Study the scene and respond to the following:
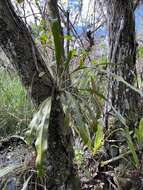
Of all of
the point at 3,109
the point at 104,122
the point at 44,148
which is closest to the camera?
the point at 44,148

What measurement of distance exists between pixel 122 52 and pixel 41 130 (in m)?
0.95

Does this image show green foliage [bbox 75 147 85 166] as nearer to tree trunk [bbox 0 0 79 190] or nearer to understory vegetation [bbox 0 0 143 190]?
understory vegetation [bbox 0 0 143 190]

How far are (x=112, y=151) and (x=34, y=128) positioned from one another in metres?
0.80

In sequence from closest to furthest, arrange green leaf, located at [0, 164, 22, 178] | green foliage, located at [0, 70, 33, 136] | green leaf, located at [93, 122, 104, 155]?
green leaf, located at [0, 164, 22, 178], green leaf, located at [93, 122, 104, 155], green foliage, located at [0, 70, 33, 136]

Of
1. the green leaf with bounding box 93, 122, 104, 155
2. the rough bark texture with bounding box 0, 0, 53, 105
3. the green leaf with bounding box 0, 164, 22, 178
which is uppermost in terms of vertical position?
the rough bark texture with bounding box 0, 0, 53, 105

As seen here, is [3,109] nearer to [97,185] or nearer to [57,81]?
[97,185]

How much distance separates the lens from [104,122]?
238cm

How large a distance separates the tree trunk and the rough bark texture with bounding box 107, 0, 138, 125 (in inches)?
22.5

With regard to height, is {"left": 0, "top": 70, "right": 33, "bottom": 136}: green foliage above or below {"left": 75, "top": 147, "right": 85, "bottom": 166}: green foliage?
above

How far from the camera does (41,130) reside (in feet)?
5.19

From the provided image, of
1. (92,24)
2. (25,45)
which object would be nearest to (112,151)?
(25,45)

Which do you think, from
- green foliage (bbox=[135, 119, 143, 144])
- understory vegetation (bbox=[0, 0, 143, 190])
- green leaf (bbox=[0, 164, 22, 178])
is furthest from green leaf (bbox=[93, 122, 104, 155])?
green leaf (bbox=[0, 164, 22, 178])

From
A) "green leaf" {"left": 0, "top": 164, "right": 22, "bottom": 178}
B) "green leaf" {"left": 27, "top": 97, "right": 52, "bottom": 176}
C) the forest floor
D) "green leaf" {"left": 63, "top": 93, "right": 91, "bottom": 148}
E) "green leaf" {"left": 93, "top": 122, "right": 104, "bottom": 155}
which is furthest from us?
"green leaf" {"left": 93, "top": 122, "right": 104, "bottom": 155}

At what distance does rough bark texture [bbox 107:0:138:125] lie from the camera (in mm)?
2367
